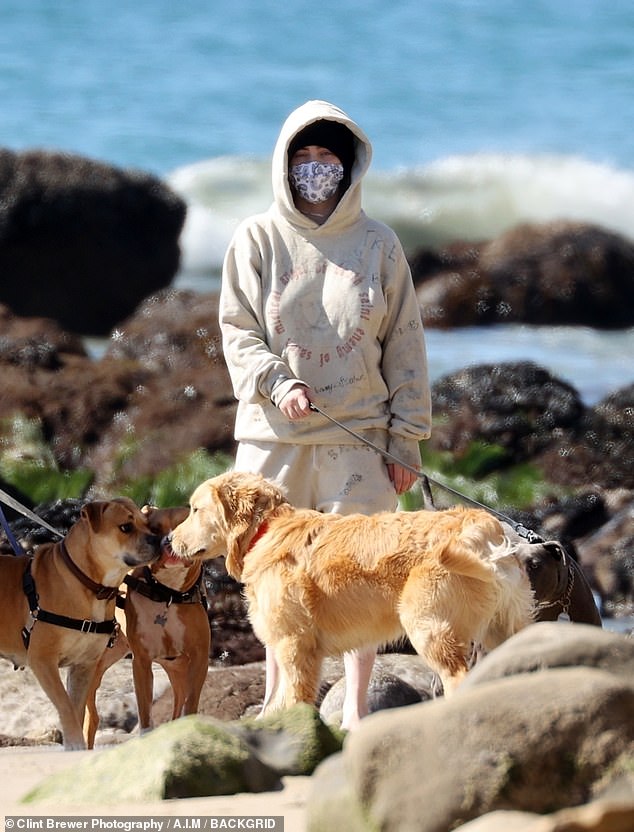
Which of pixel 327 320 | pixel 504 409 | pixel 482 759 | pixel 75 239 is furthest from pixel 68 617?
pixel 75 239

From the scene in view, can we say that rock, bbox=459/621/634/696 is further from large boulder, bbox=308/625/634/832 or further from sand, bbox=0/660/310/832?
sand, bbox=0/660/310/832

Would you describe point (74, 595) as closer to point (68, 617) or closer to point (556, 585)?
point (68, 617)

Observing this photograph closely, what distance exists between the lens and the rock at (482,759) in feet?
12.6

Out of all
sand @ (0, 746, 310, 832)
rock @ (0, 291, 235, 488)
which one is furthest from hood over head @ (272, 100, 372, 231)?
rock @ (0, 291, 235, 488)

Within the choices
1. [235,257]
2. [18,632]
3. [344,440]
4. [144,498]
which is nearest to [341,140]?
[235,257]

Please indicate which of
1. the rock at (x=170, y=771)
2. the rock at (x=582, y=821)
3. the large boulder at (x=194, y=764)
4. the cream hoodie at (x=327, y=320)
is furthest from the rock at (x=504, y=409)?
the rock at (x=582, y=821)

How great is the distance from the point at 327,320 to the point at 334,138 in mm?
861

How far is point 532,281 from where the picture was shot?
47.8 ft

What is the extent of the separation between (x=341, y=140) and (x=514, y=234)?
28.9 feet

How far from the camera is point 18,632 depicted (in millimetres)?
6832

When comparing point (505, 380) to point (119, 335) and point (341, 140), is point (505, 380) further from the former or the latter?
point (341, 140)

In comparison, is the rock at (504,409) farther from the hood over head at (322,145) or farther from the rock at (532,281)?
the hood over head at (322,145)

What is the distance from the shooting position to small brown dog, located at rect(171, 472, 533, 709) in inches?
211

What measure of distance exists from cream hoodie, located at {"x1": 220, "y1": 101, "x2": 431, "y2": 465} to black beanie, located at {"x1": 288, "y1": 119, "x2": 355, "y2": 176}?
12 centimetres
